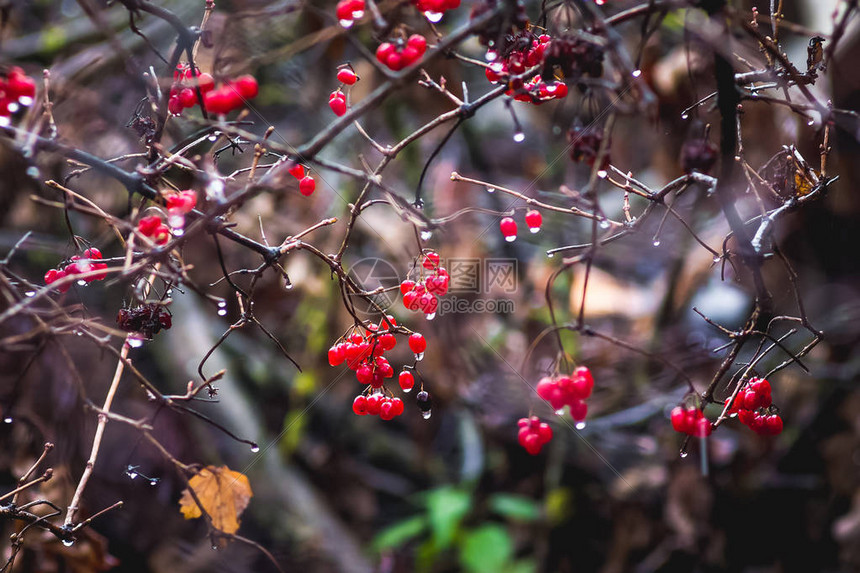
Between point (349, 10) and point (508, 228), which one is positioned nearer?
point (349, 10)

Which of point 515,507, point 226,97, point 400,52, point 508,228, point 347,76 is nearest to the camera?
point 226,97

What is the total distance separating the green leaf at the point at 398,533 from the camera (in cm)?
260

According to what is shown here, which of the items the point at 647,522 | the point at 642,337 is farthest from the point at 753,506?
the point at 642,337

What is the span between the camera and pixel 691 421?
35.7 inches

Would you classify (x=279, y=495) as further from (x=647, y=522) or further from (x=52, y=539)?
(x=647, y=522)

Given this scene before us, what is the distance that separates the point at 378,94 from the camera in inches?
26.4

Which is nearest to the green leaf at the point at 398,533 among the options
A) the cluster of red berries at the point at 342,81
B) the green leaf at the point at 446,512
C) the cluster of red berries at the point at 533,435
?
the green leaf at the point at 446,512

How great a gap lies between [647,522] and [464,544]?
2.55ft

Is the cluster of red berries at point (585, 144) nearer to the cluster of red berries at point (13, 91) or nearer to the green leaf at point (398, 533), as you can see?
the cluster of red berries at point (13, 91)

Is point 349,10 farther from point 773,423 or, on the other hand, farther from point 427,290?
point 773,423

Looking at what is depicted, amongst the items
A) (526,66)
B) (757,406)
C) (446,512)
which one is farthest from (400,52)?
(446,512)

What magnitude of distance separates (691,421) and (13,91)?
1.07m

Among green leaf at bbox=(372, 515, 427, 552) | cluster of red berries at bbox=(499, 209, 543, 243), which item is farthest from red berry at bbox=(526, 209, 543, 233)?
green leaf at bbox=(372, 515, 427, 552)

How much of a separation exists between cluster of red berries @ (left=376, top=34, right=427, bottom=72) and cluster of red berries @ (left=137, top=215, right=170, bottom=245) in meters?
0.41
